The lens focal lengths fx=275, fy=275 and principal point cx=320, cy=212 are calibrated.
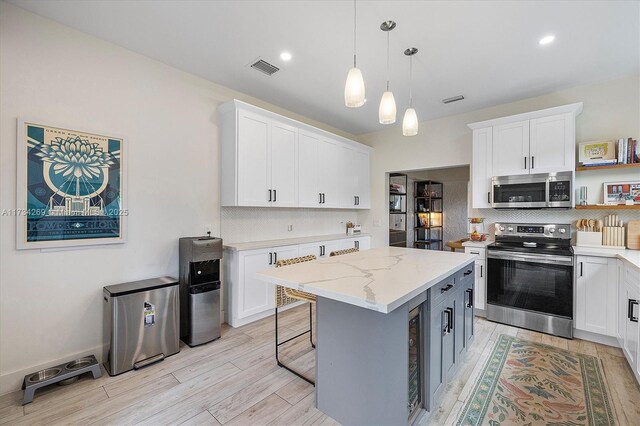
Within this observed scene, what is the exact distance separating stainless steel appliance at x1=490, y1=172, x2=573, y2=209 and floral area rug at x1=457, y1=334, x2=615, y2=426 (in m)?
1.63

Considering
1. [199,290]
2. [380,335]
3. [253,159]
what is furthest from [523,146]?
[199,290]

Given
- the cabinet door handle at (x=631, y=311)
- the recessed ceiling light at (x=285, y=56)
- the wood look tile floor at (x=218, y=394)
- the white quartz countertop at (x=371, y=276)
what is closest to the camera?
the white quartz countertop at (x=371, y=276)

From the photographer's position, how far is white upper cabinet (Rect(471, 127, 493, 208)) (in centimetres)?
370

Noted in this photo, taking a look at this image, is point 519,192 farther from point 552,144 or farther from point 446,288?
point 446,288

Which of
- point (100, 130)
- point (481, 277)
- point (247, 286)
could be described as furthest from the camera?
point (481, 277)

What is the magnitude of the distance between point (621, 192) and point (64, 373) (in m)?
5.66

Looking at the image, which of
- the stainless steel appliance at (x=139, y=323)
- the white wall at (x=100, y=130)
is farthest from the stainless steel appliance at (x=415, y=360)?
the white wall at (x=100, y=130)

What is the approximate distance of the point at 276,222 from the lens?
4.15m

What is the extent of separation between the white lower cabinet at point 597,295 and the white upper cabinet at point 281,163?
3193 mm

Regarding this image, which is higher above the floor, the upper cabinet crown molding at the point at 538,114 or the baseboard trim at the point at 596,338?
the upper cabinet crown molding at the point at 538,114

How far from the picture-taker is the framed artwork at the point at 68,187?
7.09 ft

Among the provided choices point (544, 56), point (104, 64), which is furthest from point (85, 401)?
point (544, 56)

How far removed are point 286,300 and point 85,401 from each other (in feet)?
5.28

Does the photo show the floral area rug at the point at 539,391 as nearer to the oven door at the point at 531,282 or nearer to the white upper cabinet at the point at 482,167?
the oven door at the point at 531,282
